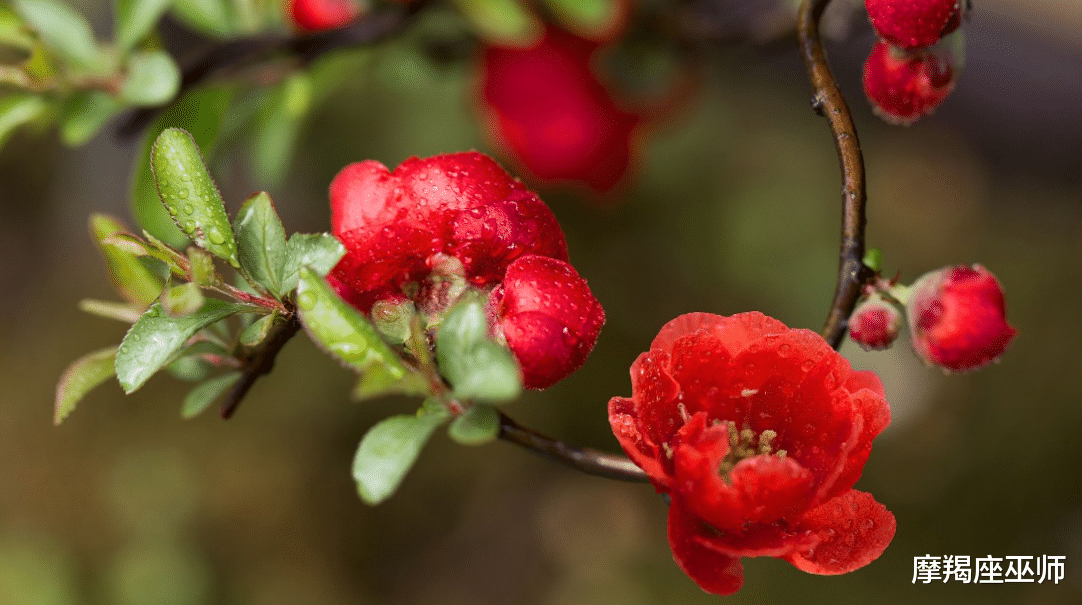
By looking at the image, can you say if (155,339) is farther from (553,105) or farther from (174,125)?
(553,105)

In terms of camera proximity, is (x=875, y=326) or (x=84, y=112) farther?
(x=84, y=112)

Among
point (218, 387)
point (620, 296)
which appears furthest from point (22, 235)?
point (218, 387)

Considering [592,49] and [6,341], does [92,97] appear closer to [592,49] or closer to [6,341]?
[592,49]

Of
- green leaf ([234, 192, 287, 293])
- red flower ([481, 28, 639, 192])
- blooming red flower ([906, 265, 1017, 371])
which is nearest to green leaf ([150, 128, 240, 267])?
green leaf ([234, 192, 287, 293])

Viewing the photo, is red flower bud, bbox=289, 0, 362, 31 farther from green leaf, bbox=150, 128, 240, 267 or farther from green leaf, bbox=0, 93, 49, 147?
green leaf, bbox=150, 128, 240, 267

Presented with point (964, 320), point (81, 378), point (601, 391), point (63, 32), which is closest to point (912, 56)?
point (964, 320)

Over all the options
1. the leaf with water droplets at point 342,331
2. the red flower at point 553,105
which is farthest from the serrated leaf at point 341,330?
the red flower at point 553,105
